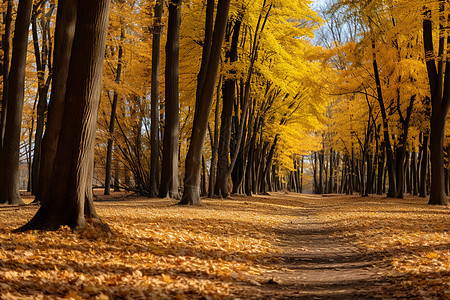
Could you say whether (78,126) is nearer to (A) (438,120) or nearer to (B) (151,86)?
(B) (151,86)

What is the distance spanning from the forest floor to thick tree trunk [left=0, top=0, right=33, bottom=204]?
3584 millimetres

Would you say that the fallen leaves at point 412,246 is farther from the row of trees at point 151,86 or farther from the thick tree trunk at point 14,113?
the thick tree trunk at point 14,113

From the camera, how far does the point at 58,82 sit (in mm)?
10875

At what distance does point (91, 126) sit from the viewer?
6652 millimetres

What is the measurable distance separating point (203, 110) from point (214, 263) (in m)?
8.37

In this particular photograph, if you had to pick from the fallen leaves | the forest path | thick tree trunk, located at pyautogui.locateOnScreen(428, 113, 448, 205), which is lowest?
the forest path

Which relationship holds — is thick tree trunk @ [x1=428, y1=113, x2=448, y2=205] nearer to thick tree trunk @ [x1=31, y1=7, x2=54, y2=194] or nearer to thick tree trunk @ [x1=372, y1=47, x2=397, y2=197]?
thick tree trunk @ [x1=372, y1=47, x2=397, y2=197]

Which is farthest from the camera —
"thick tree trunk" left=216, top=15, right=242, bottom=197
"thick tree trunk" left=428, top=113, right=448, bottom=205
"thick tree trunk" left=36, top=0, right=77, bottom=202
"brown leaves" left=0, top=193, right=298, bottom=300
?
"thick tree trunk" left=216, top=15, right=242, bottom=197

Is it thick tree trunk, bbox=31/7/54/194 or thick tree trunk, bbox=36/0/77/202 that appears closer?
thick tree trunk, bbox=36/0/77/202

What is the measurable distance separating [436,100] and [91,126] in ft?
50.6

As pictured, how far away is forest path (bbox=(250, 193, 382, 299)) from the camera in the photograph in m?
4.61

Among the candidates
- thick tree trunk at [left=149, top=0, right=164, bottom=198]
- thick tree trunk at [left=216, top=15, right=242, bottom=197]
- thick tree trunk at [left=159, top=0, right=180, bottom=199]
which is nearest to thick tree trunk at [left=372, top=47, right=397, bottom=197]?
thick tree trunk at [left=216, top=15, right=242, bottom=197]

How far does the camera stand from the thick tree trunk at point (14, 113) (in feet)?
39.9

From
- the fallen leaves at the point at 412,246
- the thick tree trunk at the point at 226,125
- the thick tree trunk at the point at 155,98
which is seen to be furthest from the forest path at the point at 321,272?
the thick tree trunk at the point at 226,125
